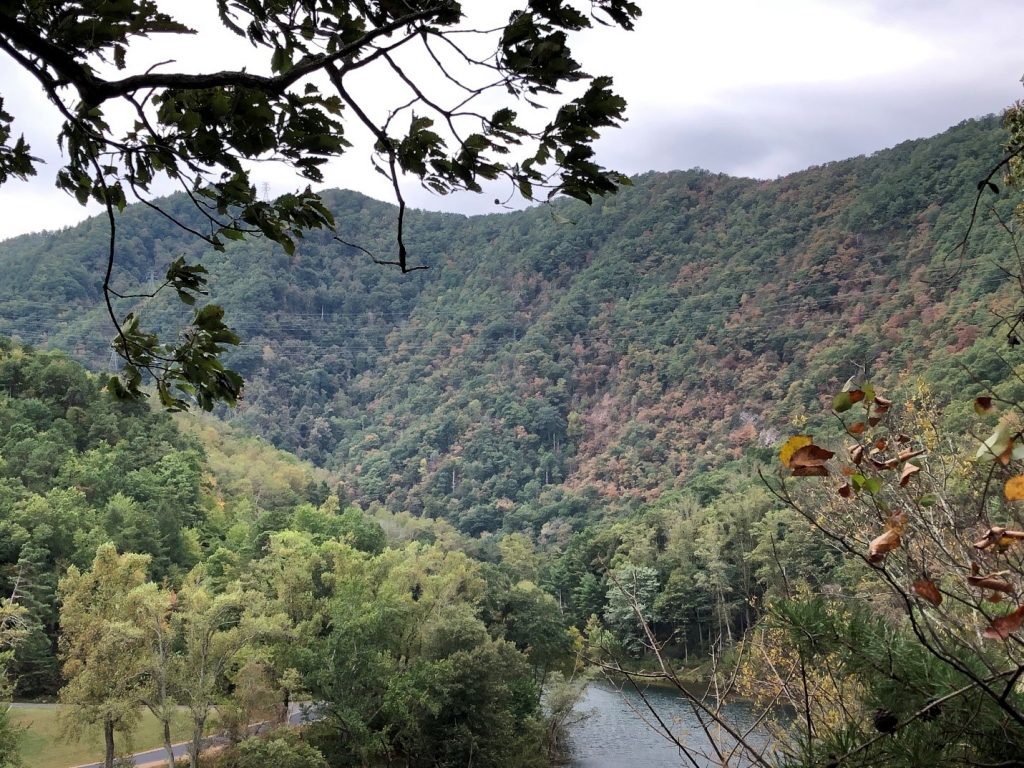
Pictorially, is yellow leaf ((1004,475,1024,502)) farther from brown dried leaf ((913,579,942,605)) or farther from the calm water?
the calm water

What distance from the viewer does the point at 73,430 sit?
23984 mm

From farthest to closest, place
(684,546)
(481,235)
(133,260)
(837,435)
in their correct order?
(481,235) → (133,260) → (684,546) → (837,435)

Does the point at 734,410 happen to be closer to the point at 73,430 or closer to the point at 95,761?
the point at 73,430

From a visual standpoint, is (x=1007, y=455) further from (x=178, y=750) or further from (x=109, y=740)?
(x=178, y=750)

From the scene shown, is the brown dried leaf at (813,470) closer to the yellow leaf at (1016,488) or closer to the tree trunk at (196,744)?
the yellow leaf at (1016,488)

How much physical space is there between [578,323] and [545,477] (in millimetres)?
20718

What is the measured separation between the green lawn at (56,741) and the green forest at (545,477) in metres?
1.21

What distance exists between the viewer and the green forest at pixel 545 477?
4.92 ft

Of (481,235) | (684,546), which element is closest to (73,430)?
(684,546)

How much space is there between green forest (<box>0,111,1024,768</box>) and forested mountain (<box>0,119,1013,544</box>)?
1.12 feet

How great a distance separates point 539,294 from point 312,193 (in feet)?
252

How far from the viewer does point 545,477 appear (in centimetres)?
5397

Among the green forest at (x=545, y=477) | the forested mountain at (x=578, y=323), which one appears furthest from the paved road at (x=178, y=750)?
the forested mountain at (x=578, y=323)

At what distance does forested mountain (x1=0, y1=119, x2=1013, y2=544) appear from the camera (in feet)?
157
